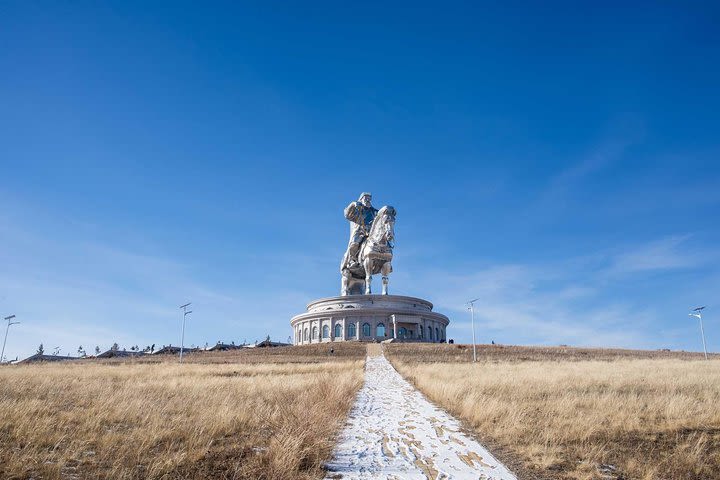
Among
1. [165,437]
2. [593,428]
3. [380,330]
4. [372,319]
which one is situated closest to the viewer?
[165,437]

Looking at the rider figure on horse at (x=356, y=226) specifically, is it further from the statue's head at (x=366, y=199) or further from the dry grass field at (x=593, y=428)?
the dry grass field at (x=593, y=428)

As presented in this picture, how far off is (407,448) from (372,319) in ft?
177

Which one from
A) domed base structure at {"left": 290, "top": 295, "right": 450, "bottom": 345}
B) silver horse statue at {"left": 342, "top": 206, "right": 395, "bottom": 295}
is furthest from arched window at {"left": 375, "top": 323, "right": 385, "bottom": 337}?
silver horse statue at {"left": 342, "top": 206, "right": 395, "bottom": 295}

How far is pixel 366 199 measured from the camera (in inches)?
2758

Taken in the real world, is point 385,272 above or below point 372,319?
above

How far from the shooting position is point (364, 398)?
1528 centimetres

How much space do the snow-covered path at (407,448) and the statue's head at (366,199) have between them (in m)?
56.8

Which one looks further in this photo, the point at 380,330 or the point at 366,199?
the point at 366,199

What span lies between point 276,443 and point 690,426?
9.25 meters

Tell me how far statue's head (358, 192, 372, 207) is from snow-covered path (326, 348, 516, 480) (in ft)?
186

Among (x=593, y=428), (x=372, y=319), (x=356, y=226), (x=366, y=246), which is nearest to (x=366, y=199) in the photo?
(x=356, y=226)

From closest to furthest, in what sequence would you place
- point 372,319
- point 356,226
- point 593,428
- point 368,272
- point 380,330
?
point 593,428
point 380,330
point 372,319
point 368,272
point 356,226

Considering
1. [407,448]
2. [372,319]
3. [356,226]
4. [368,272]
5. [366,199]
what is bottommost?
[407,448]

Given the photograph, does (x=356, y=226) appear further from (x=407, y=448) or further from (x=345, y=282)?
(x=407, y=448)
